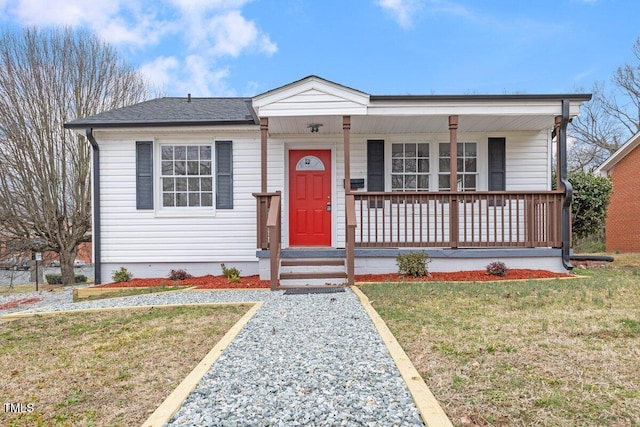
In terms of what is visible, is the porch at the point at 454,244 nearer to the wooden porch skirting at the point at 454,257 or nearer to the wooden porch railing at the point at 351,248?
the wooden porch skirting at the point at 454,257

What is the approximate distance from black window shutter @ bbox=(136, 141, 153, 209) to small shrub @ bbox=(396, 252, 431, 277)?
16.5 ft

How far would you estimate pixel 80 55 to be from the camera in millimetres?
12414

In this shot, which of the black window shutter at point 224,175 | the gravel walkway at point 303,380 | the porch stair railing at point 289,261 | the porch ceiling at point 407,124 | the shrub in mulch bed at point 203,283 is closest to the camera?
the gravel walkway at point 303,380

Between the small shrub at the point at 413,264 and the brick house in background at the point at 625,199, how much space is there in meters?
12.7

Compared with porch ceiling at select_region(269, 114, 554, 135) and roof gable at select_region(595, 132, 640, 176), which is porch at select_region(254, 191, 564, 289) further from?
roof gable at select_region(595, 132, 640, 176)

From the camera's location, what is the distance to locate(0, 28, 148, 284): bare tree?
1149 cm

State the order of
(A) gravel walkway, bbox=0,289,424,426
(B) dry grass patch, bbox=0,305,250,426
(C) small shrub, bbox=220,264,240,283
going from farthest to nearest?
(C) small shrub, bbox=220,264,240,283 → (B) dry grass patch, bbox=0,305,250,426 → (A) gravel walkway, bbox=0,289,424,426

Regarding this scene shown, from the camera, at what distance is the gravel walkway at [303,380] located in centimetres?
217

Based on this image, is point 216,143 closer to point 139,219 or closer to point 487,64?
point 139,219

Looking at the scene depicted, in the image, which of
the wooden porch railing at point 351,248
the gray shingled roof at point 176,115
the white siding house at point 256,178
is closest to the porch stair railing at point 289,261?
the wooden porch railing at point 351,248

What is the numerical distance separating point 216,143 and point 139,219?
217 centimetres

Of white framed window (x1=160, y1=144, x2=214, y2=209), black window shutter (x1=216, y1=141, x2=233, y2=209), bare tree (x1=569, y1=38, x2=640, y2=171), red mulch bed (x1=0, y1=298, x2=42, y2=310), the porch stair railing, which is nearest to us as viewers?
the porch stair railing

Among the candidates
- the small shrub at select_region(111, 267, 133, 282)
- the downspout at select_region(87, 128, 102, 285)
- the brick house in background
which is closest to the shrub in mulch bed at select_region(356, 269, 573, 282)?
the small shrub at select_region(111, 267, 133, 282)

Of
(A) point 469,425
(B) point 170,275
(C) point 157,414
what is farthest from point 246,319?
(B) point 170,275
